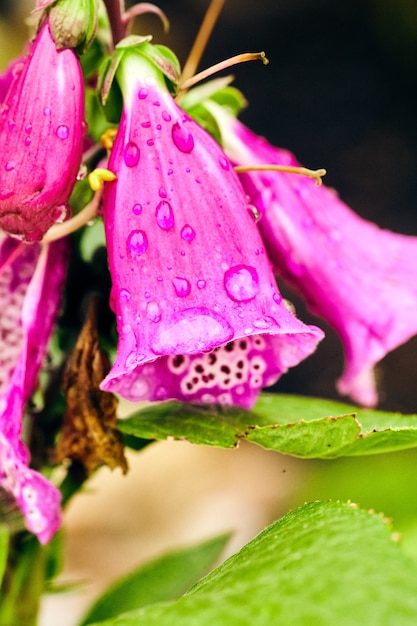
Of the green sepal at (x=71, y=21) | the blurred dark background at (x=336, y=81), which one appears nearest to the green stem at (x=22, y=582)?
the green sepal at (x=71, y=21)

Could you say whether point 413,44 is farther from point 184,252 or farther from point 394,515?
point 184,252

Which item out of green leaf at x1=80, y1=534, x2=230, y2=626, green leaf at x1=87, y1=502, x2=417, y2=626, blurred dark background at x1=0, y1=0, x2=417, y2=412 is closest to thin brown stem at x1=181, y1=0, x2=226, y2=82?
green leaf at x1=87, y1=502, x2=417, y2=626

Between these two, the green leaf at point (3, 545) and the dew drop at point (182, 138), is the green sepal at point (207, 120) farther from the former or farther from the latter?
the green leaf at point (3, 545)

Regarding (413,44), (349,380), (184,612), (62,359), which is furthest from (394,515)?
(413,44)

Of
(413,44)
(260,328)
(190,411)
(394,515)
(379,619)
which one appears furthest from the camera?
(413,44)

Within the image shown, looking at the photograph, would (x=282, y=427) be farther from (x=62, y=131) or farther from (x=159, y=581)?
(x=159, y=581)

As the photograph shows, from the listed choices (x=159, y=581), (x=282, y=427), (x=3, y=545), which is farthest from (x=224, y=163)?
(x=159, y=581)

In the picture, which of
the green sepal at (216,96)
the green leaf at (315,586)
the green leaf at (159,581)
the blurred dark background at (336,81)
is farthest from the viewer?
the blurred dark background at (336,81)

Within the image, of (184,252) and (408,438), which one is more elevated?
(184,252)
